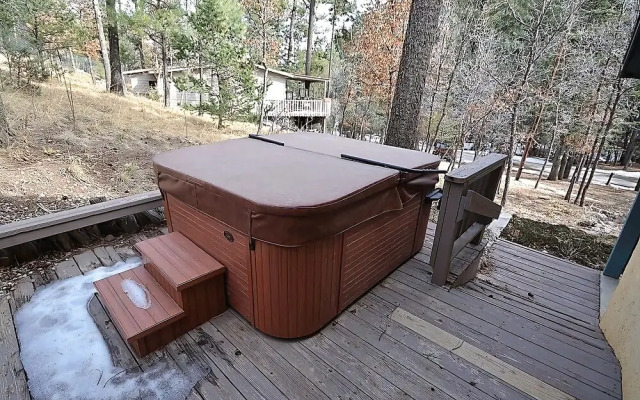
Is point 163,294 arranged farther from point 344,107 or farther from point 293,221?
point 344,107

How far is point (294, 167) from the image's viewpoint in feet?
7.05

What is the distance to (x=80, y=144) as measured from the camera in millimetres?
4938

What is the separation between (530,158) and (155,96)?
23725mm

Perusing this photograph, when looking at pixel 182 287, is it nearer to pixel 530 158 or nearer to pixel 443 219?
pixel 443 219

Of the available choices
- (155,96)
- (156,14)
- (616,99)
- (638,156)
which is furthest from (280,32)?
(638,156)

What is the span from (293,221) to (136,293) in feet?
3.80

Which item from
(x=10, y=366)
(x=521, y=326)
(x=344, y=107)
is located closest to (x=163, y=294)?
(x=10, y=366)

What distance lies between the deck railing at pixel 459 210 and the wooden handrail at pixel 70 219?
2634 millimetres

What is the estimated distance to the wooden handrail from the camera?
2.25m

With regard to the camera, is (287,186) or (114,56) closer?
(287,186)

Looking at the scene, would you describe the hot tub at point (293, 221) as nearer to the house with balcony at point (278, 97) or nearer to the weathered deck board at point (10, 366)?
the weathered deck board at point (10, 366)

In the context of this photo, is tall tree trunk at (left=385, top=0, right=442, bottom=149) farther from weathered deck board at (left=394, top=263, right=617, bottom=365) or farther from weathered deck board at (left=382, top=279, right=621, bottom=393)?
weathered deck board at (left=382, top=279, right=621, bottom=393)

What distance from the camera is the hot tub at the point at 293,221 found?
61.7 inches

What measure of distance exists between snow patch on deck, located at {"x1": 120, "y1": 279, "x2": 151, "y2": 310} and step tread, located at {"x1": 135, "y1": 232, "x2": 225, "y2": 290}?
0.18m
